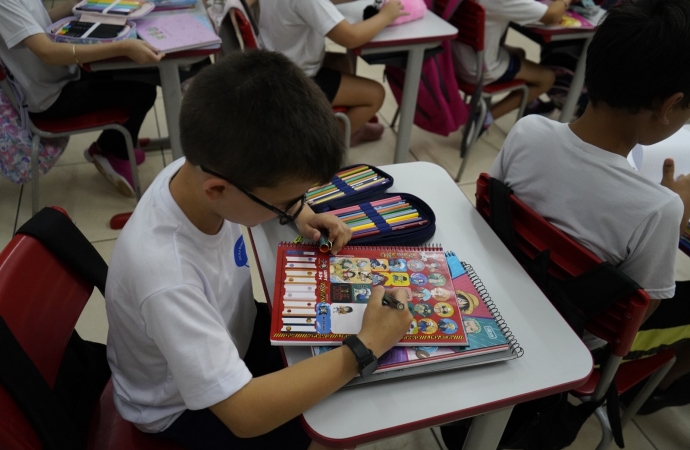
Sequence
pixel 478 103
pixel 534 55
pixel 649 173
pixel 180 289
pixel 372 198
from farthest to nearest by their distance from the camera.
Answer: pixel 534 55 → pixel 478 103 → pixel 649 173 → pixel 372 198 → pixel 180 289

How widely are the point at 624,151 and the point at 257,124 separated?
78 centimetres

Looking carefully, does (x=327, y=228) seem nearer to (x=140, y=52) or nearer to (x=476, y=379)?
(x=476, y=379)

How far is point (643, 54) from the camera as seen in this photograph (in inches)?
38.0

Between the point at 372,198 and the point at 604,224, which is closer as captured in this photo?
the point at 604,224

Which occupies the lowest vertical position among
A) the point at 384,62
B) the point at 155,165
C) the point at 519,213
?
the point at 155,165

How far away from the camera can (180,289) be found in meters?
0.72

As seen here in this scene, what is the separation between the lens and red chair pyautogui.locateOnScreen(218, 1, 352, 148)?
1866 millimetres

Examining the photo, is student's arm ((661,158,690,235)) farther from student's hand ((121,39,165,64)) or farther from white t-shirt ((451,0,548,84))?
student's hand ((121,39,165,64))

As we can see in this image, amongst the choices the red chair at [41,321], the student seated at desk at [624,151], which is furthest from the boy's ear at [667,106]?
the red chair at [41,321]

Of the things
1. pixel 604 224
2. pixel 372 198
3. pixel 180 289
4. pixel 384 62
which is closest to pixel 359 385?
pixel 180 289

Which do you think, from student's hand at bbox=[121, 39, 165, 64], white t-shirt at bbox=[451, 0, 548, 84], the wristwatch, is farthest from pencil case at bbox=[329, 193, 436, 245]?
white t-shirt at bbox=[451, 0, 548, 84]

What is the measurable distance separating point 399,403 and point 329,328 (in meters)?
0.15

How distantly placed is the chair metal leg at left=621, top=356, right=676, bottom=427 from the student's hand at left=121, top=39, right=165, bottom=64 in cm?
174

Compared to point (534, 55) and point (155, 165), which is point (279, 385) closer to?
point (155, 165)
